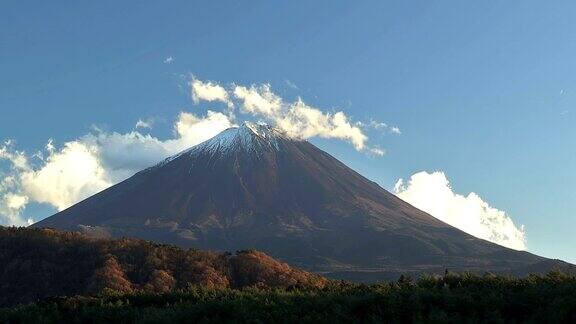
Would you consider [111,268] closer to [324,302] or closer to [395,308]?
[324,302]

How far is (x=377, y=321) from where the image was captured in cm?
1636

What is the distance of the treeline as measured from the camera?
50.6m

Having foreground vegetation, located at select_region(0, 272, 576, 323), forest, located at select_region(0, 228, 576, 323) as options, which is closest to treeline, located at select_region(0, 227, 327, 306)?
forest, located at select_region(0, 228, 576, 323)

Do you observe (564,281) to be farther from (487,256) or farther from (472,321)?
(487,256)

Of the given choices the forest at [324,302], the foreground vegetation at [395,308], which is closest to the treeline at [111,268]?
the forest at [324,302]

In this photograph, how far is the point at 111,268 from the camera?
53062 mm

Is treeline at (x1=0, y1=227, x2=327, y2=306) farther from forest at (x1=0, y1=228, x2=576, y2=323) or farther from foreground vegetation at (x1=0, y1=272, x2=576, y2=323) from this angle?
foreground vegetation at (x1=0, y1=272, x2=576, y2=323)

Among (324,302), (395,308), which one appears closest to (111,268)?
(324,302)

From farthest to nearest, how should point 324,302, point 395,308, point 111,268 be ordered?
1. point 111,268
2. point 324,302
3. point 395,308

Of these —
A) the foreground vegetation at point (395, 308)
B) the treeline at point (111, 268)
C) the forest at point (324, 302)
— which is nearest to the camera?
the foreground vegetation at point (395, 308)

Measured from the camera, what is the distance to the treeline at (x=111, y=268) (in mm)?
50625

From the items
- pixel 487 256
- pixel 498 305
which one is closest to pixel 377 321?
pixel 498 305

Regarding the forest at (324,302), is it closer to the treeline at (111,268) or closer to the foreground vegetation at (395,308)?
the foreground vegetation at (395,308)

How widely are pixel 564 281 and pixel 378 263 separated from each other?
153m
